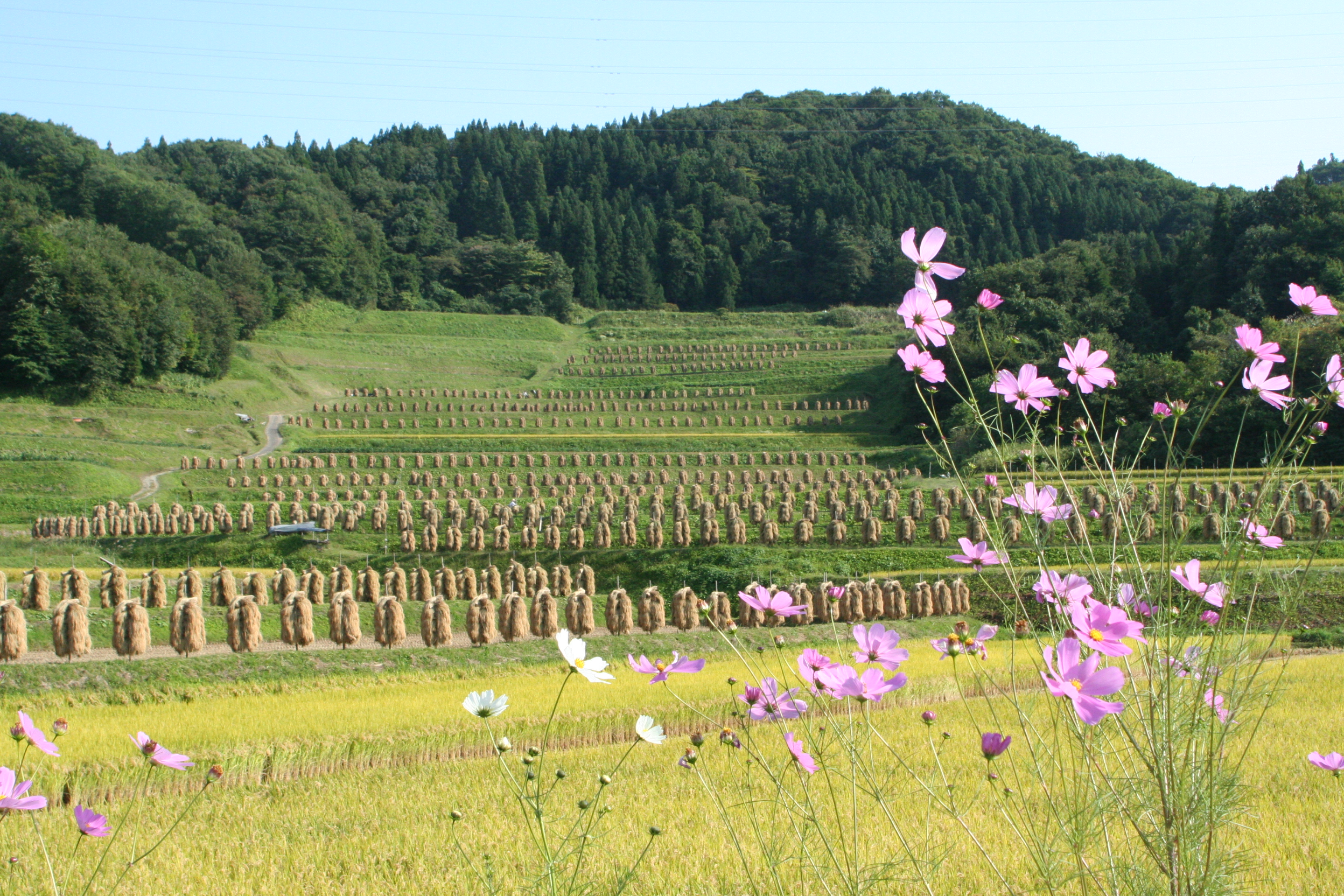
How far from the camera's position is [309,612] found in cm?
1947

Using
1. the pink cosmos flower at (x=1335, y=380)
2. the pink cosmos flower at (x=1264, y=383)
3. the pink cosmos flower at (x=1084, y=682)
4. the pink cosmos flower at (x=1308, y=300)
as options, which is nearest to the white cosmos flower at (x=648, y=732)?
the pink cosmos flower at (x=1084, y=682)

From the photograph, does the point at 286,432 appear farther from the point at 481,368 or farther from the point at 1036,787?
the point at 1036,787

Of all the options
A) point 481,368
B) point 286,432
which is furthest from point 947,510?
point 481,368

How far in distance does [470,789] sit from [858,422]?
57.5 metres

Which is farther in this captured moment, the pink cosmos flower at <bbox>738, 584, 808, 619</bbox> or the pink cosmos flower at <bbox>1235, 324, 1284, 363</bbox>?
the pink cosmos flower at <bbox>738, 584, 808, 619</bbox>

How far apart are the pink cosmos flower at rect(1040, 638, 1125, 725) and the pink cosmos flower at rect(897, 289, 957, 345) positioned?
0.96 m

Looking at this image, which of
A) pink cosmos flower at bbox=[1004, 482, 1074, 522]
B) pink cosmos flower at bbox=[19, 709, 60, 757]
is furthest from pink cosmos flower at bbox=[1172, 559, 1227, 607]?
pink cosmos flower at bbox=[19, 709, 60, 757]

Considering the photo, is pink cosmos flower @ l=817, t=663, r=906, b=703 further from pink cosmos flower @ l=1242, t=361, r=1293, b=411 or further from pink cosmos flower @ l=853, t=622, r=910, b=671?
pink cosmos flower @ l=1242, t=361, r=1293, b=411

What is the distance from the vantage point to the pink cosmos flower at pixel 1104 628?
267 cm

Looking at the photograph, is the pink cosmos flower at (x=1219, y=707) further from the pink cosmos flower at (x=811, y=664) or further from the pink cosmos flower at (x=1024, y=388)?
the pink cosmos flower at (x=811, y=664)

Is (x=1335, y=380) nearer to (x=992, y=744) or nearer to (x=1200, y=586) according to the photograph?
(x=1200, y=586)

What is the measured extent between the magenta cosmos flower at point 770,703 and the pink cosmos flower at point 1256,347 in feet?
5.85

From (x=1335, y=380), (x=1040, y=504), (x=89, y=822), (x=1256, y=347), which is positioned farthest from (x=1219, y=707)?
(x=89, y=822)

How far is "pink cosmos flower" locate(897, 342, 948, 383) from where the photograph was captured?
317 centimetres
